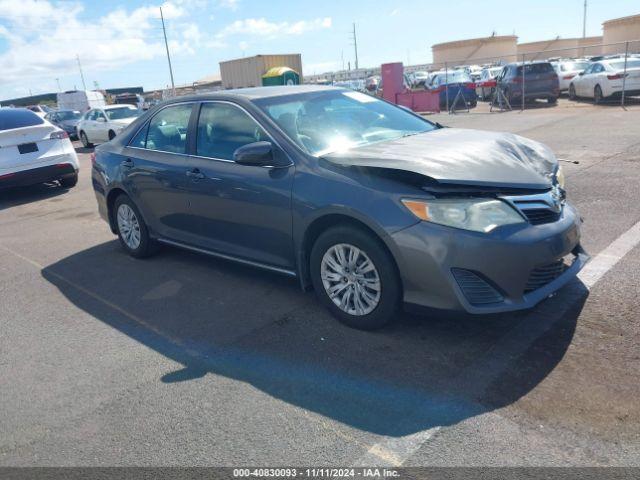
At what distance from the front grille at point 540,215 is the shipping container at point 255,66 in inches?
1321

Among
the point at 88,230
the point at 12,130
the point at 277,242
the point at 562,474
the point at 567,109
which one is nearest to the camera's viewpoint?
the point at 562,474

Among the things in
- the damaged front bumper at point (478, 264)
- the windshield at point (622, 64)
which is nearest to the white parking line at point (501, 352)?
the damaged front bumper at point (478, 264)

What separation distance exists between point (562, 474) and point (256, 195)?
2886mm

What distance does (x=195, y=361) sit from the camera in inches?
151

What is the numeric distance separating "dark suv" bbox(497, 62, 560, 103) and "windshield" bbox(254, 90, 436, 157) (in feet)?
59.5

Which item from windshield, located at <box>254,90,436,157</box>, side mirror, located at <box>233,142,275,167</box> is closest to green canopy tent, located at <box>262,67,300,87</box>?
windshield, located at <box>254,90,436,157</box>

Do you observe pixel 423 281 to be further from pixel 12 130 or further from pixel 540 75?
pixel 540 75

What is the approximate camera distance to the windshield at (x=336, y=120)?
444 cm

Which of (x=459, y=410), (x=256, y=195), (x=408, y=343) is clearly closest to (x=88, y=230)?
(x=256, y=195)

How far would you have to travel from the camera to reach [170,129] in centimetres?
549

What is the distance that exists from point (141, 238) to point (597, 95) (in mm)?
18966

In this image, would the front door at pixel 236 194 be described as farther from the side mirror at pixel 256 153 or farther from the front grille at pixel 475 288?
the front grille at pixel 475 288

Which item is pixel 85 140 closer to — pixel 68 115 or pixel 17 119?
pixel 68 115

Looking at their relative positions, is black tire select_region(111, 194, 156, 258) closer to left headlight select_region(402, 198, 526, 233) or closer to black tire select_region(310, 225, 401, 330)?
black tire select_region(310, 225, 401, 330)
